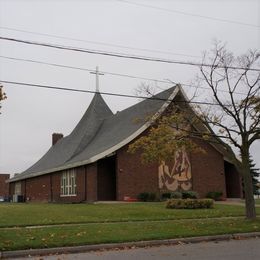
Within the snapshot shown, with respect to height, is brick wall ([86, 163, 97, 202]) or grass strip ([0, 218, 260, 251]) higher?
brick wall ([86, 163, 97, 202])

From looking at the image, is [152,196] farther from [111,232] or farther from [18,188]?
[18,188]

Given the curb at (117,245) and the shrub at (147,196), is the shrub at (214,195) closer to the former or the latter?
the shrub at (147,196)

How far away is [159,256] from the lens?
1095cm

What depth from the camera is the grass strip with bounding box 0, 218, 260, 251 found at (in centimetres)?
1241

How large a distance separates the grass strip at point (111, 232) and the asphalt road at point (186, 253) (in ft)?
2.99

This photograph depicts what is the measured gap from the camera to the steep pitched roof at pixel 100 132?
3331 centimetres

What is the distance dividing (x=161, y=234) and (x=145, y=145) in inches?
255

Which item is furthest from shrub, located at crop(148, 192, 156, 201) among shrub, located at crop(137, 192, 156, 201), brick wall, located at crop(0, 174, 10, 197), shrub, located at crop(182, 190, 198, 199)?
brick wall, located at crop(0, 174, 10, 197)

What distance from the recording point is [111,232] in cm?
1429

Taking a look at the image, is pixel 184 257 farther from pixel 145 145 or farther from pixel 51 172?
pixel 51 172

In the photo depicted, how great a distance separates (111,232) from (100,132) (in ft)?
90.8

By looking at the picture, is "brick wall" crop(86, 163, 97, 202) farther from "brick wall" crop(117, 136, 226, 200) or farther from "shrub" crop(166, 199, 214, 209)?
"shrub" crop(166, 199, 214, 209)

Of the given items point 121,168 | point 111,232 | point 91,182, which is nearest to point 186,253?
point 111,232

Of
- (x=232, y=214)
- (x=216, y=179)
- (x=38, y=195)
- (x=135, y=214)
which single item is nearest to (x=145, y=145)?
(x=135, y=214)
